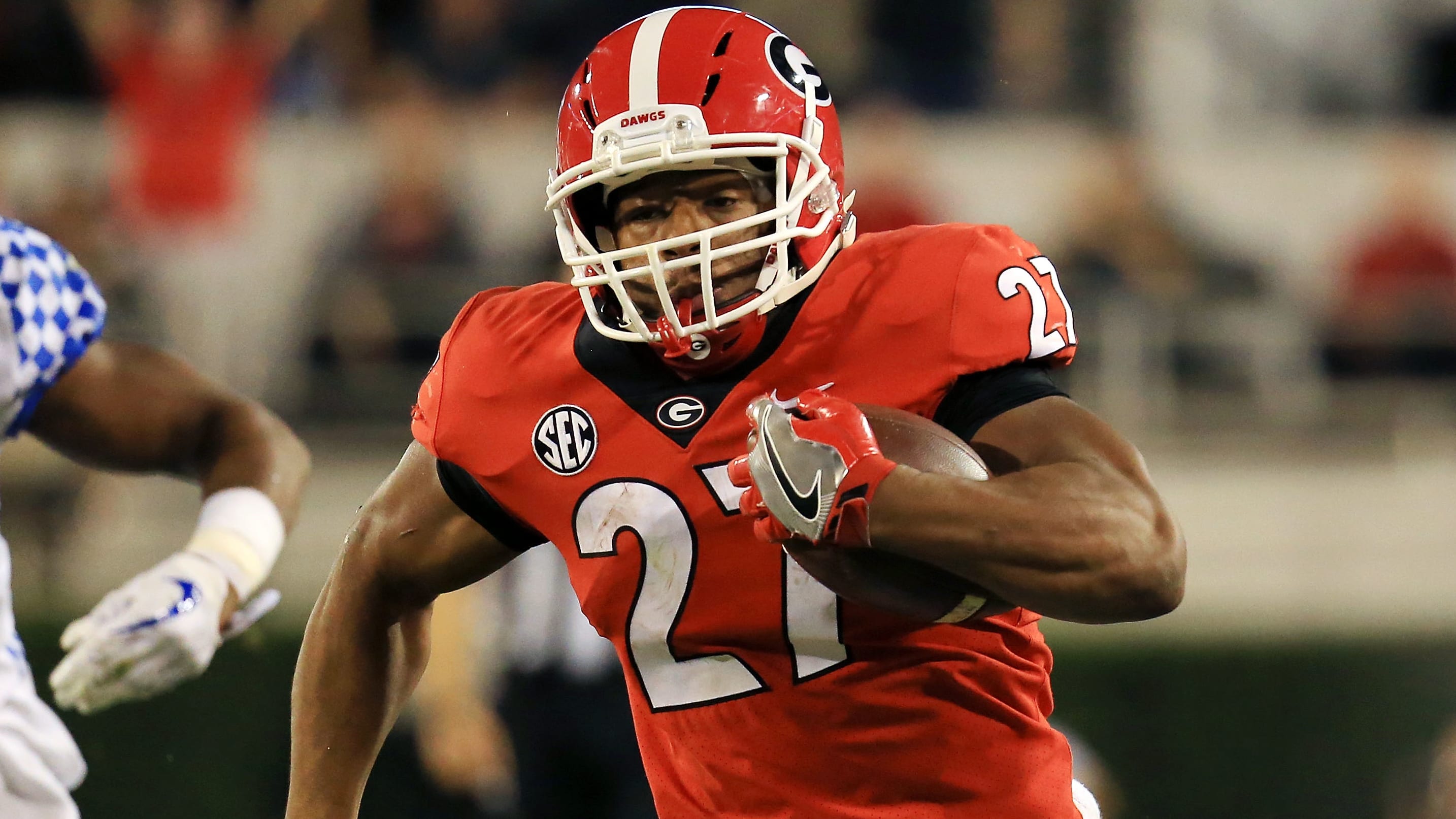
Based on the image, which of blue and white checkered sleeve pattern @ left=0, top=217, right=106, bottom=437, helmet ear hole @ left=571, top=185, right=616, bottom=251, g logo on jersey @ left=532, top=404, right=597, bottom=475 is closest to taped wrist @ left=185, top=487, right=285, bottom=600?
blue and white checkered sleeve pattern @ left=0, top=217, right=106, bottom=437

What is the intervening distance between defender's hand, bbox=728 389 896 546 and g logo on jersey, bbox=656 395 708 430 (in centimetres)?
29

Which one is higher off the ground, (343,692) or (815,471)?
(815,471)

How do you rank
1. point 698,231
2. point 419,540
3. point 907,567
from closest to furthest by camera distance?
1. point 907,567
2. point 698,231
3. point 419,540

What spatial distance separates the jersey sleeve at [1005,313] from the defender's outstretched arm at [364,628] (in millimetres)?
755

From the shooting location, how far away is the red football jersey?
2234 millimetres

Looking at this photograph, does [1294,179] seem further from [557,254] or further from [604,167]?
[604,167]

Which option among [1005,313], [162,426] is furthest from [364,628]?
[1005,313]

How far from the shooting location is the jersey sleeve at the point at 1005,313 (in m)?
2.19

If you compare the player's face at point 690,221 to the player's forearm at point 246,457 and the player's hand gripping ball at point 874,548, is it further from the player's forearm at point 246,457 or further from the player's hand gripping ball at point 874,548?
the player's forearm at point 246,457

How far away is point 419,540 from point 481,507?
0.42ft

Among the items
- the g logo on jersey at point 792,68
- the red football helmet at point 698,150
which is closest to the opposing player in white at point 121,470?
the red football helmet at point 698,150

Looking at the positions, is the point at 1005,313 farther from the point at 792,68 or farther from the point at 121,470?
the point at 121,470

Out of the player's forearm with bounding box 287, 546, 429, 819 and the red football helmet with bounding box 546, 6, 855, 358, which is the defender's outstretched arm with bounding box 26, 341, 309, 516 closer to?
the player's forearm with bounding box 287, 546, 429, 819

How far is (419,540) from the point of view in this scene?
102 inches
